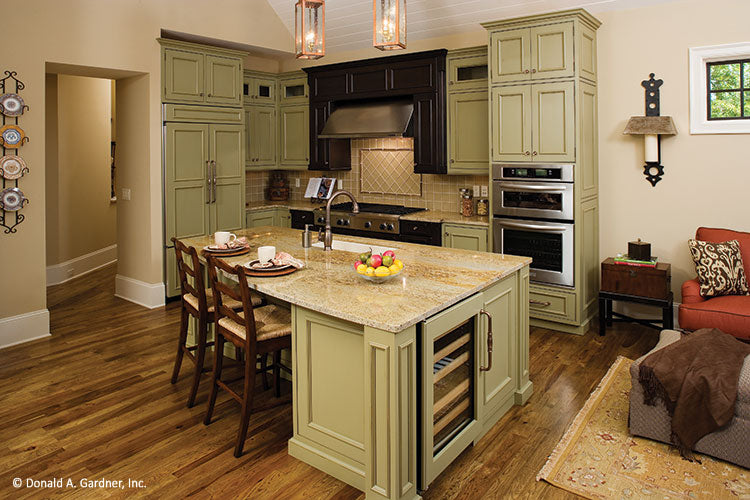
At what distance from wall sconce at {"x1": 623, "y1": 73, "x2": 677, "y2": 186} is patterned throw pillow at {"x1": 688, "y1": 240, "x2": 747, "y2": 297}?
3.15 ft

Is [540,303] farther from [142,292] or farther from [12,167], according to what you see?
[12,167]

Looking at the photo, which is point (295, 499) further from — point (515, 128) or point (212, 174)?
point (212, 174)

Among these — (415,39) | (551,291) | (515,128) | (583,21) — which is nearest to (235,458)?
(551,291)

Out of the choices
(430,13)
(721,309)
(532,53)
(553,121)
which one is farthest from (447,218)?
(721,309)

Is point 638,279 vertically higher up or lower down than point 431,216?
lower down

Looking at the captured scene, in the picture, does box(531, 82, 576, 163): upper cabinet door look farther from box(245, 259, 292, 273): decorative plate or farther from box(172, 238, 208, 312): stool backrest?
box(172, 238, 208, 312): stool backrest

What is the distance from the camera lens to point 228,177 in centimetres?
639

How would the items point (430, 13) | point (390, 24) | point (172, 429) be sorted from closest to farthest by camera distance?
point (390, 24), point (172, 429), point (430, 13)

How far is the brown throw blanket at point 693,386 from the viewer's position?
8.87 feet

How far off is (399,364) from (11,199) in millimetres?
3970

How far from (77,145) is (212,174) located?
2518 mm

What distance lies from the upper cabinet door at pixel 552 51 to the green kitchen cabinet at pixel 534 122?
10 centimetres

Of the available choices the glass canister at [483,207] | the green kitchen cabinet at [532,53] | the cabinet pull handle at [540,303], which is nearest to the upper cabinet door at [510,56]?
the green kitchen cabinet at [532,53]

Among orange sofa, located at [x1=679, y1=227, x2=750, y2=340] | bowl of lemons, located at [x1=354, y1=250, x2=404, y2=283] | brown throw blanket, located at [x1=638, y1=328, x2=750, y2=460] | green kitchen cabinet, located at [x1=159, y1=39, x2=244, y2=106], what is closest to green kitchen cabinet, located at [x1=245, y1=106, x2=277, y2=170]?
green kitchen cabinet, located at [x1=159, y1=39, x2=244, y2=106]
